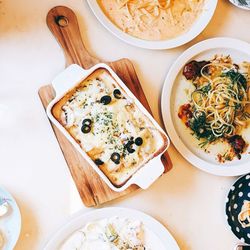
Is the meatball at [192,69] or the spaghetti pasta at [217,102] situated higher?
the meatball at [192,69]

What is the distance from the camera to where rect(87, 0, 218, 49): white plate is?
1.74m

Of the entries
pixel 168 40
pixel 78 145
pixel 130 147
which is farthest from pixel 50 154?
pixel 168 40

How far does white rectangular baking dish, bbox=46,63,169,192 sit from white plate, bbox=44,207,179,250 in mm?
125

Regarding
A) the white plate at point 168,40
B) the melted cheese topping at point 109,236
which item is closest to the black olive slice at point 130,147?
the melted cheese topping at point 109,236

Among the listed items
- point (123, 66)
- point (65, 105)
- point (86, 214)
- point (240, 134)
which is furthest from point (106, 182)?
point (240, 134)

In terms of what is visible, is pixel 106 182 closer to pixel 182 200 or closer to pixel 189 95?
pixel 182 200

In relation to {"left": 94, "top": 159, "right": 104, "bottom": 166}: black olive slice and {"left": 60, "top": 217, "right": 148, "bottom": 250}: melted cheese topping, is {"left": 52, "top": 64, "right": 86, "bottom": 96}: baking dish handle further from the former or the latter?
{"left": 60, "top": 217, "right": 148, "bottom": 250}: melted cheese topping

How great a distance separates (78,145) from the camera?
5.21 ft

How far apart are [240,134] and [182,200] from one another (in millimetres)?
292

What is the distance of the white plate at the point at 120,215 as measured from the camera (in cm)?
166

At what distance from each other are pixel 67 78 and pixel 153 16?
366mm

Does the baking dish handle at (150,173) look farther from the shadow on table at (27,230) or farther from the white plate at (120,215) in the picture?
the shadow on table at (27,230)

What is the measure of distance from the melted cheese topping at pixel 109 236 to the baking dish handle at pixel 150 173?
0.16 m

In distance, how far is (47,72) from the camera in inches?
67.9
